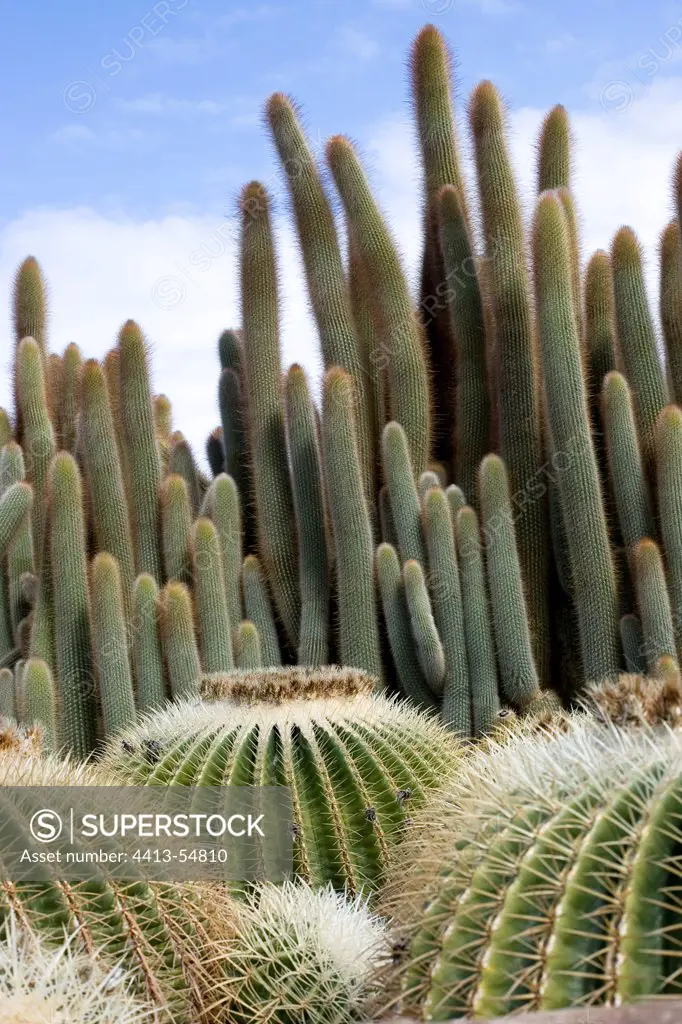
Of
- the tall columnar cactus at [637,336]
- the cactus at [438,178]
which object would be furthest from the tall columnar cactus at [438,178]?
the tall columnar cactus at [637,336]

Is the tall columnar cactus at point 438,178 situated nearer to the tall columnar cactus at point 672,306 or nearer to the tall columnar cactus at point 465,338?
the tall columnar cactus at point 465,338

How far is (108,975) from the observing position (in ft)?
7.77

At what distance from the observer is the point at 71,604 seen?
22.3 feet

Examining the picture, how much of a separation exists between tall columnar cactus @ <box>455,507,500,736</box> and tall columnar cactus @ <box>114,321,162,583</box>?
7.13 feet

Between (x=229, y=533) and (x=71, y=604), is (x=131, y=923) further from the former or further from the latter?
(x=229, y=533)

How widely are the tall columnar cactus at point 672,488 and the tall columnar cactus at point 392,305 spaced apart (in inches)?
64.8

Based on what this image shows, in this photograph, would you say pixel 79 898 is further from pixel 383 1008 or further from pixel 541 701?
pixel 541 701

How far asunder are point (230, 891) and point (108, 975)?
3.65 ft

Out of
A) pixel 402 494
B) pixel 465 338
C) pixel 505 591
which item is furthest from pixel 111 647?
pixel 465 338

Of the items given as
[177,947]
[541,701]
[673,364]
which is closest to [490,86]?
[673,364]

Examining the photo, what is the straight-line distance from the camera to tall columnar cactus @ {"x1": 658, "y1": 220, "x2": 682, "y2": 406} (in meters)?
7.09

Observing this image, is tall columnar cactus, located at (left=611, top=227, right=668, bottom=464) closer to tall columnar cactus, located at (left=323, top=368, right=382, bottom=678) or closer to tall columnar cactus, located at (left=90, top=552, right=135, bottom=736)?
tall columnar cactus, located at (left=323, top=368, right=382, bottom=678)

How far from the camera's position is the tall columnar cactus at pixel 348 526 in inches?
259

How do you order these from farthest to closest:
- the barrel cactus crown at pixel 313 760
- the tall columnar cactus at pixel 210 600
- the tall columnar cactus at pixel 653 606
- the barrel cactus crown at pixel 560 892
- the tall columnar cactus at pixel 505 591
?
the tall columnar cactus at pixel 210 600 → the tall columnar cactus at pixel 505 591 → the tall columnar cactus at pixel 653 606 → the barrel cactus crown at pixel 313 760 → the barrel cactus crown at pixel 560 892
